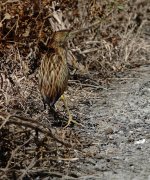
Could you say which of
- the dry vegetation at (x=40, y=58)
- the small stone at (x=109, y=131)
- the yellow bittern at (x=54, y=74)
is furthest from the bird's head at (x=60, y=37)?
the small stone at (x=109, y=131)

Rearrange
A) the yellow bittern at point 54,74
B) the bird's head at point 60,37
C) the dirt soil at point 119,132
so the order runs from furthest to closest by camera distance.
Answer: the bird's head at point 60,37, the yellow bittern at point 54,74, the dirt soil at point 119,132

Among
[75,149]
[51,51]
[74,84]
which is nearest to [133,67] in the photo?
[74,84]

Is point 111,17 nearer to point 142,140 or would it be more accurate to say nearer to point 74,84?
point 74,84

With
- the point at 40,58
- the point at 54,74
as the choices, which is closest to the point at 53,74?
the point at 54,74

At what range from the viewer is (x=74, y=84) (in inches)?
316

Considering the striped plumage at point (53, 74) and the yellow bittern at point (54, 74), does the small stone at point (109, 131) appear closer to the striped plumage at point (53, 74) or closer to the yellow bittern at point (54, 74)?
the yellow bittern at point (54, 74)

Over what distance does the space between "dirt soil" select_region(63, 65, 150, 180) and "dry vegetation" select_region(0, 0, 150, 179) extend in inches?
6.8

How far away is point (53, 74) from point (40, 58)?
163 cm

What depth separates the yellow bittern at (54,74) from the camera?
6.09 metres

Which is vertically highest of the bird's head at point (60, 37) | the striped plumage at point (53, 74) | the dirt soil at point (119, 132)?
the bird's head at point (60, 37)

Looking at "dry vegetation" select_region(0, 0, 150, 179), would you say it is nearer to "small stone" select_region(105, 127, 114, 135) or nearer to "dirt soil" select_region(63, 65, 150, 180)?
"dirt soil" select_region(63, 65, 150, 180)

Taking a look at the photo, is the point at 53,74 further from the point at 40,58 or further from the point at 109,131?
the point at 40,58

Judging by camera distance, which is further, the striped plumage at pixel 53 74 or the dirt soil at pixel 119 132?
the striped plumage at pixel 53 74

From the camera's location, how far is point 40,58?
7.76 metres
